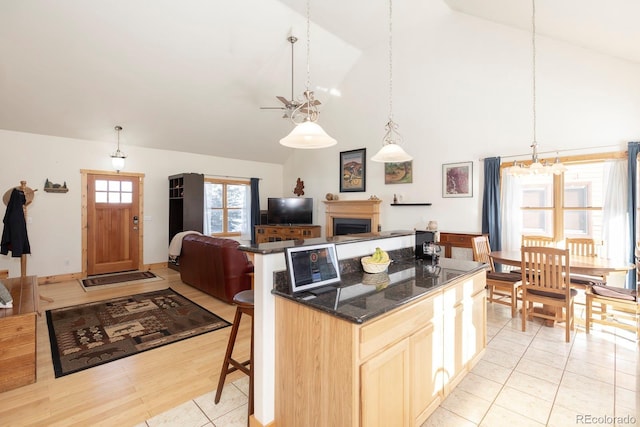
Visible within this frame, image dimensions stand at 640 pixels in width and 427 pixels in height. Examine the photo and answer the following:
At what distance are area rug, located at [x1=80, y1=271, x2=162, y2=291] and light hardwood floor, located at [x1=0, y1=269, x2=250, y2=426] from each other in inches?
75.2

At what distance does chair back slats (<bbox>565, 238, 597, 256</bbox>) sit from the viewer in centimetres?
382

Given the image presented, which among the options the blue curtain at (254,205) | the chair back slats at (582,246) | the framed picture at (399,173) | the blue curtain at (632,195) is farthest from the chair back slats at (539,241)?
the blue curtain at (254,205)

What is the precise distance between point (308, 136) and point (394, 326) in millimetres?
1348

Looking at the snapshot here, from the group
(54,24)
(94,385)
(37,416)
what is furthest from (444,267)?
(54,24)

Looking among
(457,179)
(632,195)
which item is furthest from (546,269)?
(457,179)

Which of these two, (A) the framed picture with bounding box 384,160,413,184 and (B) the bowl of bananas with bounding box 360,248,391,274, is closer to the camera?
(B) the bowl of bananas with bounding box 360,248,391,274

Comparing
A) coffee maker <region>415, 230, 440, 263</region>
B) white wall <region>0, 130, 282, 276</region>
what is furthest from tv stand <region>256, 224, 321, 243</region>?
coffee maker <region>415, 230, 440, 263</region>

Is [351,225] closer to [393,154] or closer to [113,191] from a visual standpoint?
[393,154]

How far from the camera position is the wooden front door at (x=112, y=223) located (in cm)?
584

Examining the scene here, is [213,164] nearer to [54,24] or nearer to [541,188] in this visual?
[54,24]

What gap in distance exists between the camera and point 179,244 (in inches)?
208

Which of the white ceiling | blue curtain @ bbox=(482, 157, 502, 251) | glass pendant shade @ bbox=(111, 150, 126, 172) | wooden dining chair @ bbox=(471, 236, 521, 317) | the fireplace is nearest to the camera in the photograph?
the white ceiling

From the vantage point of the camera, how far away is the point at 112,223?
6078 mm

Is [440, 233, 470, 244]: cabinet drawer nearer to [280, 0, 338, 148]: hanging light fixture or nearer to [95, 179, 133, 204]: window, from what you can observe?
[280, 0, 338, 148]: hanging light fixture
